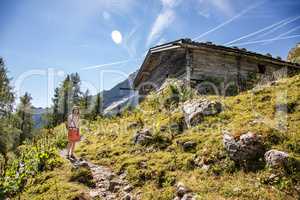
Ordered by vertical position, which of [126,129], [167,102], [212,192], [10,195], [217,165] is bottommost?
[10,195]

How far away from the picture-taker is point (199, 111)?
1195 centimetres

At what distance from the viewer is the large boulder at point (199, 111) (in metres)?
11.8

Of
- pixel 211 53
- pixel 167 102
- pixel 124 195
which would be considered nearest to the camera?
pixel 124 195

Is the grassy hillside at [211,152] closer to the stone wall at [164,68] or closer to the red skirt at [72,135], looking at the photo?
the red skirt at [72,135]

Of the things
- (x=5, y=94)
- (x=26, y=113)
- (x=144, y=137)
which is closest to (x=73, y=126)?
(x=144, y=137)

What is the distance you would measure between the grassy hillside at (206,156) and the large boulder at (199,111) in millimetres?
304

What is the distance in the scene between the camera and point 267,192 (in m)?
6.37

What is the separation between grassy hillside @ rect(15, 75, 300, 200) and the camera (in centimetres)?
680

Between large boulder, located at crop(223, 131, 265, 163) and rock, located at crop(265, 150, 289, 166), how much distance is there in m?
0.44

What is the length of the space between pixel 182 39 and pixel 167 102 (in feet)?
15.2

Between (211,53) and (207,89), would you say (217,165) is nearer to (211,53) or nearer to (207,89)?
(207,89)

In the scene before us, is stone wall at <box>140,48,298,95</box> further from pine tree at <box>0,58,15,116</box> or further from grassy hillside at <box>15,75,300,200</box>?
pine tree at <box>0,58,15,116</box>

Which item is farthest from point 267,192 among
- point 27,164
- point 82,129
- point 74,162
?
point 82,129

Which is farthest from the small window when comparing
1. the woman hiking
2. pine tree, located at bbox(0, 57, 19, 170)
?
pine tree, located at bbox(0, 57, 19, 170)
